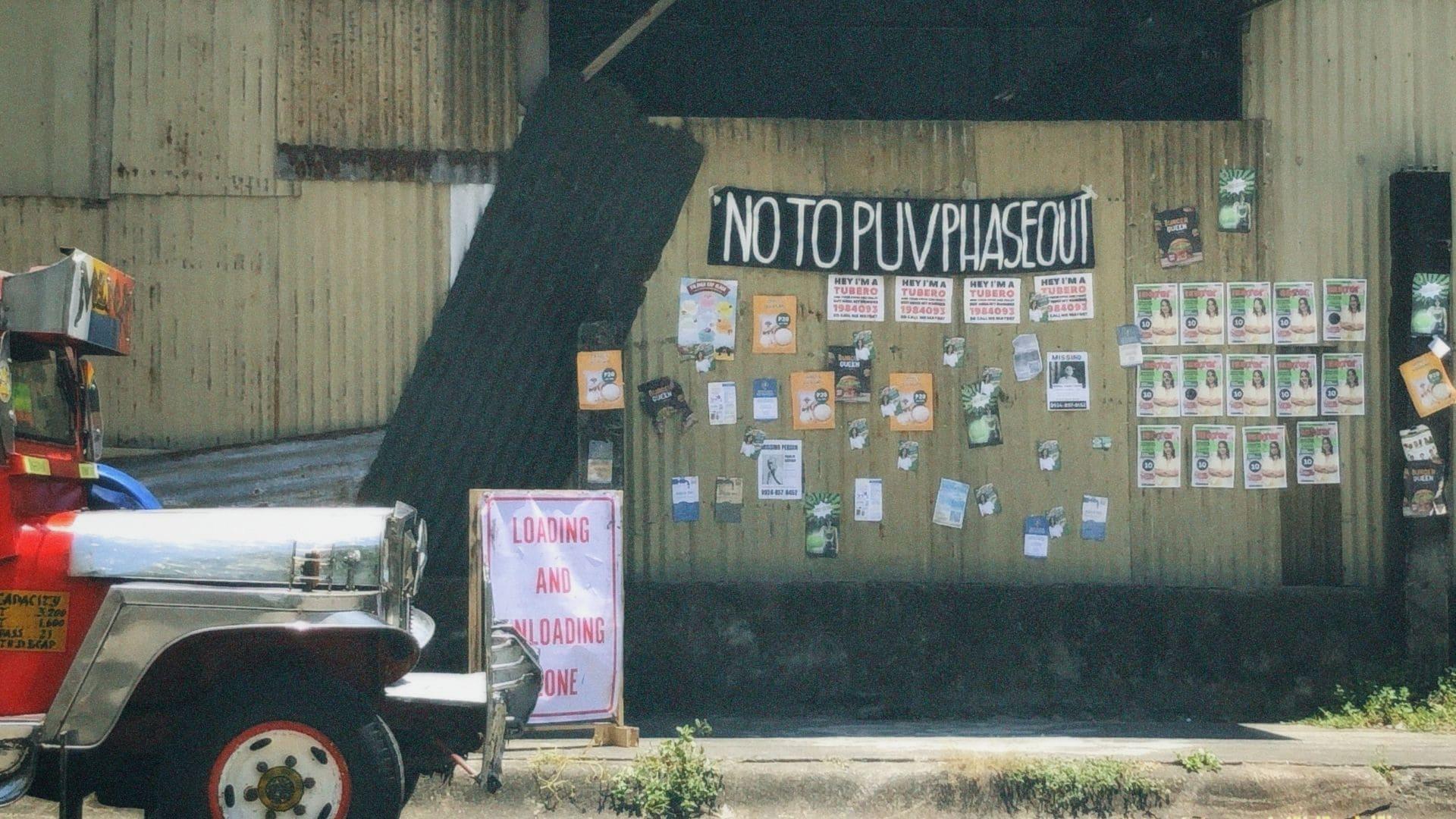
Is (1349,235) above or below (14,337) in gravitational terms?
above

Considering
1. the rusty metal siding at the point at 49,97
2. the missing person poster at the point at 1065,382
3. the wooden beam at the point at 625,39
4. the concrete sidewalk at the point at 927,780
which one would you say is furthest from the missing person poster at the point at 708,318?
the rusty metal siding at the point at 49,97

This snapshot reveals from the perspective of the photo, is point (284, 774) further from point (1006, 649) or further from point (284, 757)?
point (1006, 649)

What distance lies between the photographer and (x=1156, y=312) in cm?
946

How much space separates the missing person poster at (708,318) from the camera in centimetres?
929

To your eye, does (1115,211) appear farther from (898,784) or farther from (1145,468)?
(898,784)

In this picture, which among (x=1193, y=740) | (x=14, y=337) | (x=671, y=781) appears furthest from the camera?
(x=1193, y=740)

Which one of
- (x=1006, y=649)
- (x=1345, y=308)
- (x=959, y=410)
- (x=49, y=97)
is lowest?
(x=1006, y=649)

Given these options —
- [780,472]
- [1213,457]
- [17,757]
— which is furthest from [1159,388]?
[17,757]

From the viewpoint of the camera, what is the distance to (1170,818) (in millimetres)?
7289

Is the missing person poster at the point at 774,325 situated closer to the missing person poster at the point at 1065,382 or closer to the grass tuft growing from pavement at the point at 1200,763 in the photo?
the missing person poster at the point at 1065,382

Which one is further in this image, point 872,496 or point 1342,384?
point 1342,384

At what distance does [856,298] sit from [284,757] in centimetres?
518

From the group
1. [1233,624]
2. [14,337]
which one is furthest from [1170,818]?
[14,337]

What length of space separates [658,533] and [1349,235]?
5010 mm
